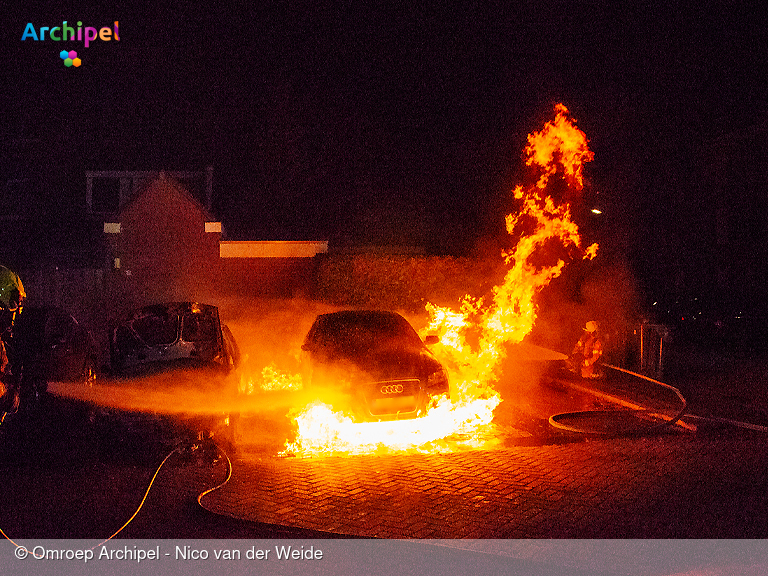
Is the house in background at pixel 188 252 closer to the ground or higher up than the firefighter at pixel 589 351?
higher up

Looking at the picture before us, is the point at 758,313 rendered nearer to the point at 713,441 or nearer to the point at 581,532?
the point at 713,441

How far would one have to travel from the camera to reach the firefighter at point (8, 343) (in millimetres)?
7641

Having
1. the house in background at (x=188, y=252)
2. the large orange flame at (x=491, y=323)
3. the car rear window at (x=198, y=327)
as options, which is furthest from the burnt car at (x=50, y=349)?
the house in background at (x=188, y=252)

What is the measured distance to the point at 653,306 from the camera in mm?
19500

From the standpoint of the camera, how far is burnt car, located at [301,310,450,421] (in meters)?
8.34

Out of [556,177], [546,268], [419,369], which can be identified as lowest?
[419,369]

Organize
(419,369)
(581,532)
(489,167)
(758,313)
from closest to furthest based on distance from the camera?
(581,532) < (419,369) < (758,313) < (489,167)

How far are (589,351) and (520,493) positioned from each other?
7024 mm

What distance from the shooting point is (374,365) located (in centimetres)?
868

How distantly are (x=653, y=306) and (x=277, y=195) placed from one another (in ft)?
46.0

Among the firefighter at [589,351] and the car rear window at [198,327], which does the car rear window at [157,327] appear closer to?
the car rear window at [198,327]

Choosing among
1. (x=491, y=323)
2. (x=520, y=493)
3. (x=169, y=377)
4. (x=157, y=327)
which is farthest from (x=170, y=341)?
(x=491, y=323)

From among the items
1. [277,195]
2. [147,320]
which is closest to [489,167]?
[277,195]

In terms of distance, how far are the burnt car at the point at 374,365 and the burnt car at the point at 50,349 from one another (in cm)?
335
